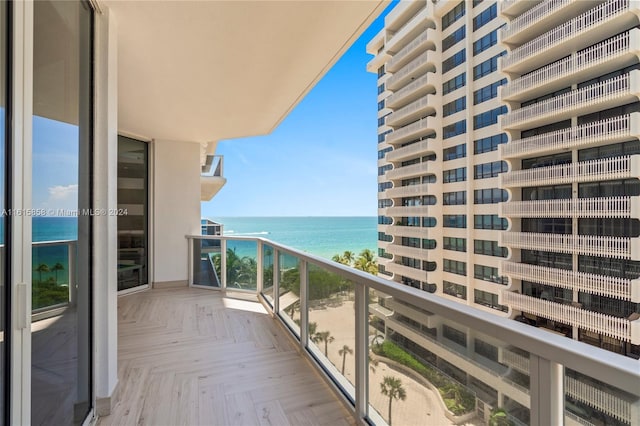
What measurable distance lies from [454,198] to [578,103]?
8.84 meters

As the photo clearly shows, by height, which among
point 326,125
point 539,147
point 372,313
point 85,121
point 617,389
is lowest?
point 372,313

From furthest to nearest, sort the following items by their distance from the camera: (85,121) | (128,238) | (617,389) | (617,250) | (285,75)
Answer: (617,250)
(128,238)
(285,75)
(85,121)
(617,389)

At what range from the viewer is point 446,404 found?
1185mm

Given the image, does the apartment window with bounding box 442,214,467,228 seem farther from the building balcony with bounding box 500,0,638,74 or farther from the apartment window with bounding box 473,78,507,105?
the building balcony with bounding box 500,0,638,74

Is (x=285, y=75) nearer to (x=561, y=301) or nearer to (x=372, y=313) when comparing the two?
(x=372, y=313)

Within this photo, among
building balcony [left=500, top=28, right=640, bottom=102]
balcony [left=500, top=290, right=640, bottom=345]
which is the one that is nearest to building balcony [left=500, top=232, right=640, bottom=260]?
balcony [left=500, top=290, right=640, bottom=345]

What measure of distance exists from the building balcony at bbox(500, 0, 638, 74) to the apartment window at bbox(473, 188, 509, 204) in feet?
20.2

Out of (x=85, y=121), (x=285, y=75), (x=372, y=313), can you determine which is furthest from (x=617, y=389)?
(x=285, y=75)

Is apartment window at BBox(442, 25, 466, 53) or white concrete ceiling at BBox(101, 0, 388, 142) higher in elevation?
apartment window at BBox(442, 25, 466, 53)

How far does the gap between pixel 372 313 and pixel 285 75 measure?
8.08 feet

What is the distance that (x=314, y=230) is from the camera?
171 ft

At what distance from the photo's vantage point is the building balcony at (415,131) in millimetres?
20781

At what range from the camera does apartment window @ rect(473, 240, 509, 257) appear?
55.2 ft

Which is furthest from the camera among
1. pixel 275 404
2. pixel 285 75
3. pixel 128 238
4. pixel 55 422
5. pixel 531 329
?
pixel 128 238
